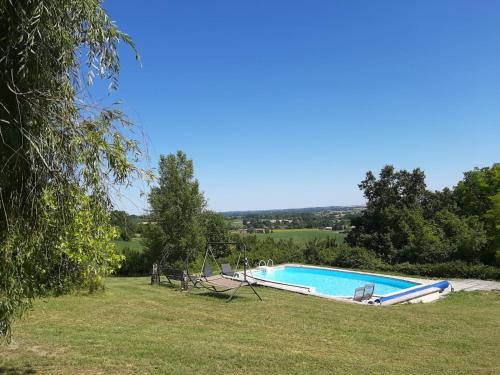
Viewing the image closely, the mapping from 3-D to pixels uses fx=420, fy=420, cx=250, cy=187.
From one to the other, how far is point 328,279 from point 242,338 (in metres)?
14.2

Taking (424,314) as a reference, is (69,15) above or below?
above

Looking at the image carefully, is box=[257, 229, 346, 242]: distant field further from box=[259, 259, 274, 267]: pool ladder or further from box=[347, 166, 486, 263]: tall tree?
box=[259, 259, 274, 267]: pool ladder

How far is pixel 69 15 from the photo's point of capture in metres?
2.91

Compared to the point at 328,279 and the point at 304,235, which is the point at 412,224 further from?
the point at 304,235

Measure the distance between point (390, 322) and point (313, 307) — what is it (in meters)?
2.09

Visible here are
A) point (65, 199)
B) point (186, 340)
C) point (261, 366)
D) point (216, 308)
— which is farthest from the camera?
point (216, 308)

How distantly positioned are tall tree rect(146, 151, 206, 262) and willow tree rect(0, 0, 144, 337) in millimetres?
Result: 15786

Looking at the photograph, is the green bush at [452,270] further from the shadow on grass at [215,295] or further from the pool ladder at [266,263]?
the shadow on grass at [215,295]

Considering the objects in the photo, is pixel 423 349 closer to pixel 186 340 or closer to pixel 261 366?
pixel 261 366

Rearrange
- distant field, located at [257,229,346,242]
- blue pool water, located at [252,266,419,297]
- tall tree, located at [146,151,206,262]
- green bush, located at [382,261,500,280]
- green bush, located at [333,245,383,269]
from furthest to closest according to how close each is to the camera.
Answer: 1. distant field, located at [257,229,346,242]
2. green bush, located at [333,245,383,269]
3. tall tree, located at [146,151,206,262]
4. blue pool water, located at [252,266,419,297]
5. green bush, located at [382,261,500,280]

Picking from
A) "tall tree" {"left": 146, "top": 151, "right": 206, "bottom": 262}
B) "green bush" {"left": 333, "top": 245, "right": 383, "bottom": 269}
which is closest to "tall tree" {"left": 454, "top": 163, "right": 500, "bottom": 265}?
"green bush" {"left": 333, "top": 245, "right": 383, "bottom": 269}

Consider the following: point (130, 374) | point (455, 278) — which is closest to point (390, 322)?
point (130, 374)

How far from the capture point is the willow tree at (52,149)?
2709 mm

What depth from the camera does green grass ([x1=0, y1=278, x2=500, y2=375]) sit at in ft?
17.4
